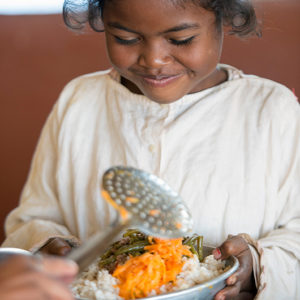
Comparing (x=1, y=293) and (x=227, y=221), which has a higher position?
(x=1, y=293)

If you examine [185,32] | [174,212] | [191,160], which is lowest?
[191,160]

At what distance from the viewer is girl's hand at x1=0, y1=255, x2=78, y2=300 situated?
47 centimetres

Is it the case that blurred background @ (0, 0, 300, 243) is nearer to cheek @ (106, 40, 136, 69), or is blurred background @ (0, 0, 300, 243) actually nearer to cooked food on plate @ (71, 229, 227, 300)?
cheek @ (106, 40, 136, 69)

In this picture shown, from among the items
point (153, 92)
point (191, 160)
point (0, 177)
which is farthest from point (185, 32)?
point (0, 177)

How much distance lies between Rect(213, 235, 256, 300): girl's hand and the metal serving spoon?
0.14 meters

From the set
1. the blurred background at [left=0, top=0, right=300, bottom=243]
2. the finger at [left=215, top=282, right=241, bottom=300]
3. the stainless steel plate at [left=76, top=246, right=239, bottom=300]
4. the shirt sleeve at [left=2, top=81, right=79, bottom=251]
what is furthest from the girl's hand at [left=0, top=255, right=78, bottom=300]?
the blurred background at [left=0, top=0, right=300, bottom=243]

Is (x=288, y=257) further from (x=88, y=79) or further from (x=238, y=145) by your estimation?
(x=88, y=79)

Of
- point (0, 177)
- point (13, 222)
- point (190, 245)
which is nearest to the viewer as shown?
point (190, 245)

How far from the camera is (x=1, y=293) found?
1.55ft

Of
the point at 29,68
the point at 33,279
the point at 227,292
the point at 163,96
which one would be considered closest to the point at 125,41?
the point at 163,96

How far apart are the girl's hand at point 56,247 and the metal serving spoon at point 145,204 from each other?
260mm

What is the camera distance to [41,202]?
4.32 feet

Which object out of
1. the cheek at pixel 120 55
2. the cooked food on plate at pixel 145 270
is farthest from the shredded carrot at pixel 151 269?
the cheek at pixel 120 55

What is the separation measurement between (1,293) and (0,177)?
5.31ft
